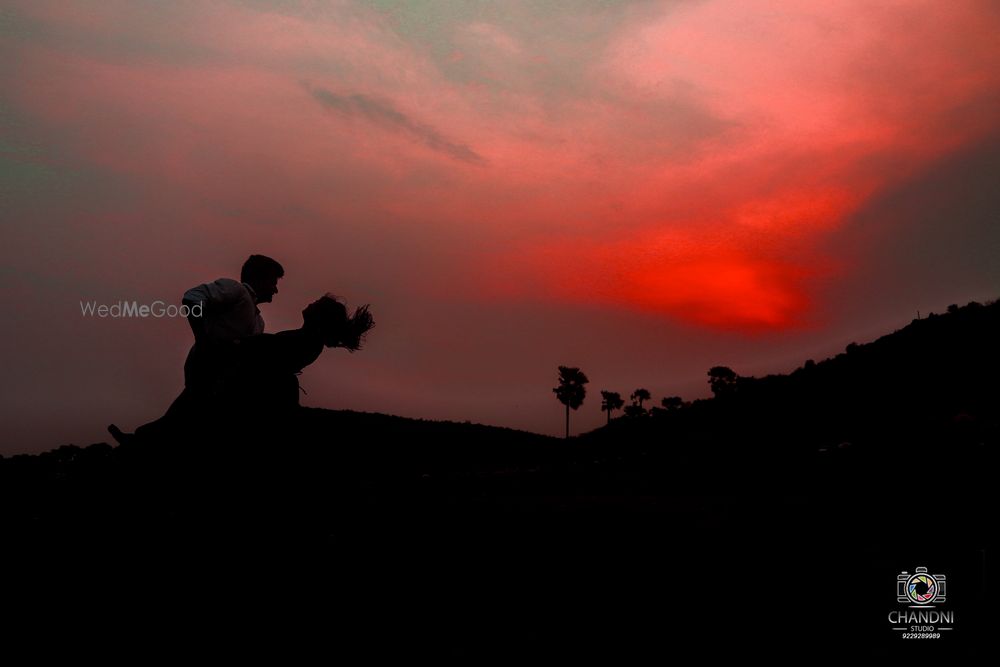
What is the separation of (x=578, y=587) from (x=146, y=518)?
3915 millimetres

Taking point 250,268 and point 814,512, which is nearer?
point 814,512

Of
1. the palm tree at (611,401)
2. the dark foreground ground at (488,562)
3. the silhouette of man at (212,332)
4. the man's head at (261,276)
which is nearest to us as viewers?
the dark foreground ground at (488,562)

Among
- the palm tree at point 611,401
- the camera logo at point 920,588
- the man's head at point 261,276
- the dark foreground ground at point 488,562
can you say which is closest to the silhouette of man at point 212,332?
the man's head at point 261,276

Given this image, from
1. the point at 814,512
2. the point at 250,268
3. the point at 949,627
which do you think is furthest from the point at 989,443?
the point at 250,268

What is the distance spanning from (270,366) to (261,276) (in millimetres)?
1525

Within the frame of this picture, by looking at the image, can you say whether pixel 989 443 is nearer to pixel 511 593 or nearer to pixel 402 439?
pixel 511 593

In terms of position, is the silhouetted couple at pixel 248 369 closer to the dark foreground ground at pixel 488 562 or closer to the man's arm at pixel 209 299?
the man's arm at pixel 209 299

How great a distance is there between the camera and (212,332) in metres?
6.47

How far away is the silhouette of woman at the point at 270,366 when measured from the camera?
5875 millimetres

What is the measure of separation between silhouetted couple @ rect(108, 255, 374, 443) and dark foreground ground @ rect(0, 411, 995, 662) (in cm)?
22

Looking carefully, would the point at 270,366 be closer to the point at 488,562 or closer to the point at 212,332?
the point at 212,332

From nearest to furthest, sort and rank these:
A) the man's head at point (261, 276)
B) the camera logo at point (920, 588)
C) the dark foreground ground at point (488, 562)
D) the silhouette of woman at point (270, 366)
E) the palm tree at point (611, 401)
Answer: the dark foreground ground at point (488, 562) < the camera logo at point (920, 588) < the silhouette of woman at point (270, 366) < the man's head at point (261, 276) < the palm tree at point (611, 401)

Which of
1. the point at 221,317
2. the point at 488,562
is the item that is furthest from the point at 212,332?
the point at 488,562

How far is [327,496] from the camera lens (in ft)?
22.6
